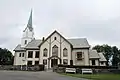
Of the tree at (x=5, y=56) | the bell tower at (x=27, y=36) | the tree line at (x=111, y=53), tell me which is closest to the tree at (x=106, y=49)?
the tree line at (x=111, y=53)

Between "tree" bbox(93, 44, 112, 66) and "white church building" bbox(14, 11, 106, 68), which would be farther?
"tree" bbox(93, 44, 112, 66)

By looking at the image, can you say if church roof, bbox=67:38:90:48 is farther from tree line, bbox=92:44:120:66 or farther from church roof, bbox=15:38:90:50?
tree line, bbox=92:44:120:66

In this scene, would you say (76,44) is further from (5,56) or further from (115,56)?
(5,56)

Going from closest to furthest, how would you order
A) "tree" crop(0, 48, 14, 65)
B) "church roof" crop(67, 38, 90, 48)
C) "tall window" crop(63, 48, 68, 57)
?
1. "tall window" crop(63, 48, 68, 57)
2. "church roof" crop(67, 38, 90, 48)
3. "tree" crop(0, 48, 14, 65)

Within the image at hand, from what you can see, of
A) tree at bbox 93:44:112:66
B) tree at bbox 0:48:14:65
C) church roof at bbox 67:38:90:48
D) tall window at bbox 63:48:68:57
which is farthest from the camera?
tree at bbox 93:44:112:66

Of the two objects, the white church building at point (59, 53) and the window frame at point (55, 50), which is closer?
the white church building at point (59, 53)

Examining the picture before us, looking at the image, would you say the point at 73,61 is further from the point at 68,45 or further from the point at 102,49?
the point at 102,49

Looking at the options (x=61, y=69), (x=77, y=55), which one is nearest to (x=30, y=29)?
(x=77, y=55)

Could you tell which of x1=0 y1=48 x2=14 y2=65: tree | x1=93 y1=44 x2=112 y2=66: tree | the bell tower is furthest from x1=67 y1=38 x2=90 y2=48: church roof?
x1=0 y1=48 x2=14 y2=65: tree

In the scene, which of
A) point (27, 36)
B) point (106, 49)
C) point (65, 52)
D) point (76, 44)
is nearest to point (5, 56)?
point (27, 36)

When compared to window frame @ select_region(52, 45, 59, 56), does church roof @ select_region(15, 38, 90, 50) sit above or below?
above

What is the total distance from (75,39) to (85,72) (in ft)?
79.1

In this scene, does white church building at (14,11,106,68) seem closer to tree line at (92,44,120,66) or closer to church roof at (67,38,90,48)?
Answer: church roof at (67,38,90,48)

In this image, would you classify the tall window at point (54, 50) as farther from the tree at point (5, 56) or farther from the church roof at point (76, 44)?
the tree at point (5, 56)
